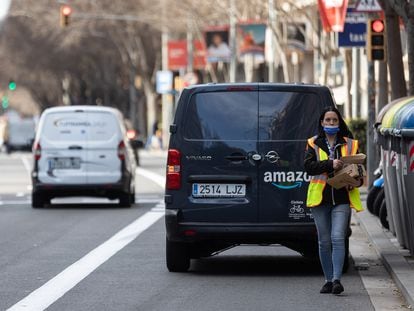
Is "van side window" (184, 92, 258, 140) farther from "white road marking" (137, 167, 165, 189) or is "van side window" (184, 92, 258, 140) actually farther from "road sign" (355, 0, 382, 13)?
"white road marking" (137, 167, 165, 189)

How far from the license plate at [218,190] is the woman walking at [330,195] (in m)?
1.54

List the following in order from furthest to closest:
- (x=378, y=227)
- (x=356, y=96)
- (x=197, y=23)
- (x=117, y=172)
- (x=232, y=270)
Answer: (x=197, y=23) < (x=356, y=96) < (x=117, y=172) < (x=378, y=227) < (x=232, y=270)

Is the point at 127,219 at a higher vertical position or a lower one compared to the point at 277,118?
lower

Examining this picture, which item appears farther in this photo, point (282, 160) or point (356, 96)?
point (356, 96)

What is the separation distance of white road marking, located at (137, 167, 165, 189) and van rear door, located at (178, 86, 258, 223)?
21338mm

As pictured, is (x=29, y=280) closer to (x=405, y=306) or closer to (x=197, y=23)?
(x=405, y=306)

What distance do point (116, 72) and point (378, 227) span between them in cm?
7155

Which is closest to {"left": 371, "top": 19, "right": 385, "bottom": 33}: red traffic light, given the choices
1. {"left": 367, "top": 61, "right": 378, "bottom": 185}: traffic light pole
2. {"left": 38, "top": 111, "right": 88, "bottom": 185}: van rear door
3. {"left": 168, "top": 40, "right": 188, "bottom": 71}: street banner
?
{"left": 367, "top": 61, "right": 378, "bottom": 185}: traffic light pole

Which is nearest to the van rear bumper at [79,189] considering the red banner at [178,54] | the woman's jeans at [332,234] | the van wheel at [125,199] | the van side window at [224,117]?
the van wheel at [125,199]

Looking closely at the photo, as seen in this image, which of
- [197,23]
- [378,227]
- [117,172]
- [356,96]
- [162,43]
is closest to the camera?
[378,227]

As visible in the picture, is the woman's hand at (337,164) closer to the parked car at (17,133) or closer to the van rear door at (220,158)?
the van rear door at (220,158)

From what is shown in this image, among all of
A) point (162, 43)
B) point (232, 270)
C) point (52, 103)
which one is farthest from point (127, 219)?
point (52, 103)

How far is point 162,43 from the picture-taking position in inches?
3248

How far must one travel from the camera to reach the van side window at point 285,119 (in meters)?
14.6
